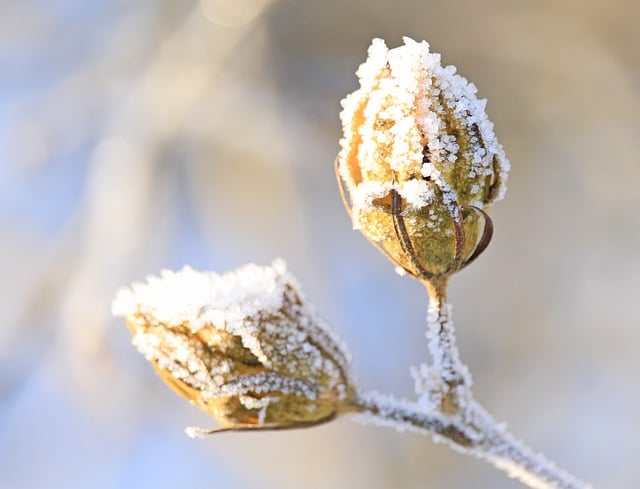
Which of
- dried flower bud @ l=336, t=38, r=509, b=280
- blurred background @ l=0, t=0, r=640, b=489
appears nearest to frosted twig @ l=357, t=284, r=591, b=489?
dried flower bud @ l=336, t=38, r=509, b=280

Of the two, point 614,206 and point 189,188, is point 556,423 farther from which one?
point 189,188

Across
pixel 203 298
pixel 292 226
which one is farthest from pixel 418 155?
pixel 292 226

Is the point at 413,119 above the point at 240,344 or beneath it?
above

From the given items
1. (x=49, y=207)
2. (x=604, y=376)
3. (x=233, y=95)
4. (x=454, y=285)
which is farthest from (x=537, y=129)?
(x=49, y=207)

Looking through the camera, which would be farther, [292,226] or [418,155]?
[292,226]

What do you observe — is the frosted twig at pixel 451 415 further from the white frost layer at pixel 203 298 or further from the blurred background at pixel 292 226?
the blurred background at pixel 292 226

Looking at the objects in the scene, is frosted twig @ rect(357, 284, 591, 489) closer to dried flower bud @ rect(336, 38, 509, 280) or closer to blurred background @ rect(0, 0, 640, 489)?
dried flower bud @ rect(336, 38, 509, 280)

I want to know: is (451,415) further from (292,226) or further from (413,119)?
(292,226)
